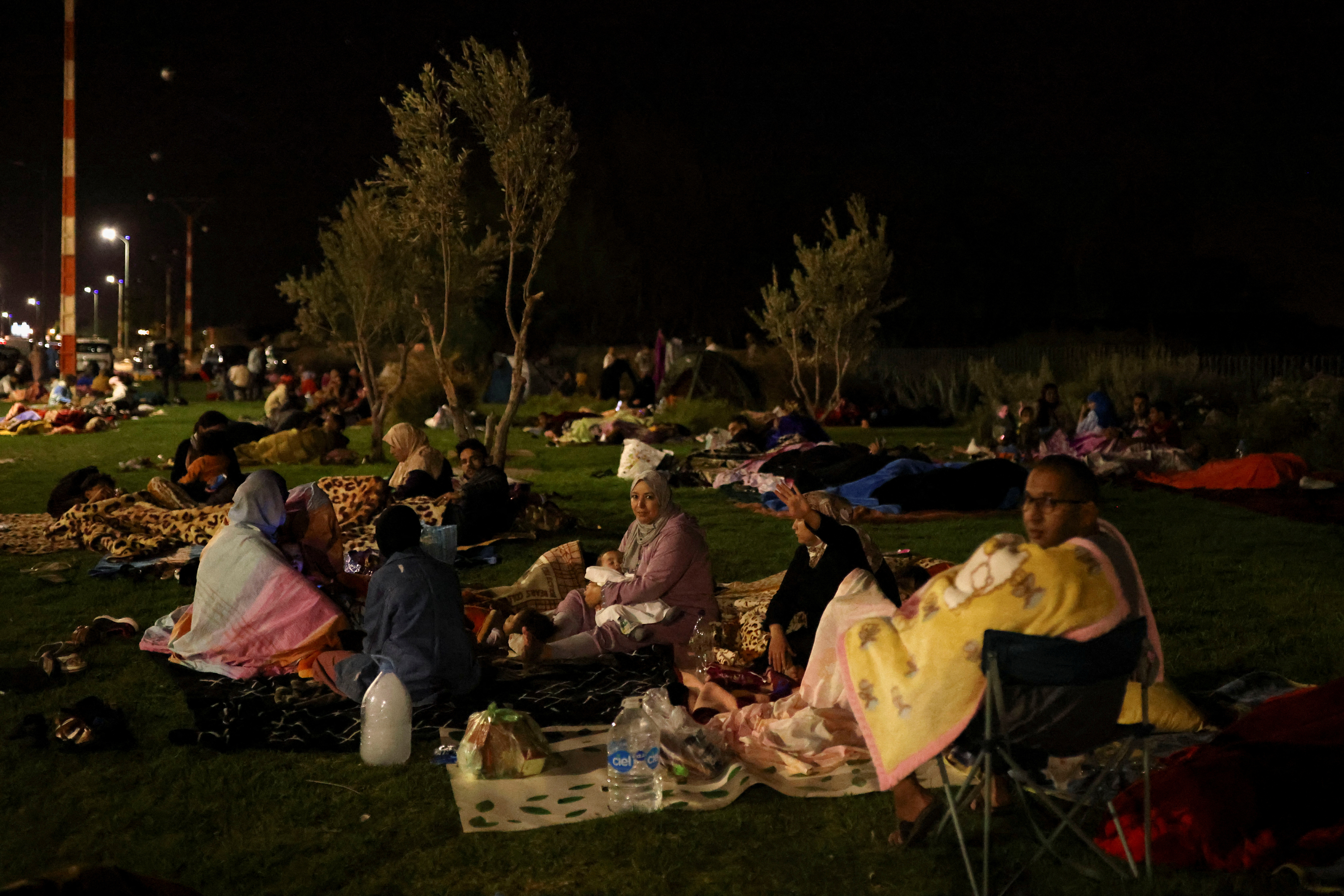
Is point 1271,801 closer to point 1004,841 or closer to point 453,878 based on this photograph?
point 1004,841

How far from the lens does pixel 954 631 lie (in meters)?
3.65

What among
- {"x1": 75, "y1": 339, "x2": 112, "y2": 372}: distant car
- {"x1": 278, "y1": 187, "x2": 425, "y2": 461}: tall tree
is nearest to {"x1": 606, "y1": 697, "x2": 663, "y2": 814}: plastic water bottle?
{"x1": 278, "y1": 187, "x2": 425, "y2": 461}: tall tree

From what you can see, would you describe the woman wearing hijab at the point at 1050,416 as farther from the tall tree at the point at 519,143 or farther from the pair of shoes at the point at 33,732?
the pair of shoes at the point at 33,732

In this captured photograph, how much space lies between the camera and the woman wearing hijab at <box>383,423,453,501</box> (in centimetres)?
1066

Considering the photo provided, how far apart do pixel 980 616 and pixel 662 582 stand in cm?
317

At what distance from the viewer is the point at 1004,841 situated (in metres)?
4.20

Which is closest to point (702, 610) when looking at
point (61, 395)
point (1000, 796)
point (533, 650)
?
point (533, 650)

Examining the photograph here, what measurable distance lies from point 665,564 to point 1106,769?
3142mm

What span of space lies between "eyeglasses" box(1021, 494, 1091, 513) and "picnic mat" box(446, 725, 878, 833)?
1470 millimetres

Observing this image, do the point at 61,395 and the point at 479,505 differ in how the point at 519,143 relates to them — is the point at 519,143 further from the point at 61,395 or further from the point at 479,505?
the point at 61,395

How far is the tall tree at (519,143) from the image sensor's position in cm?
1300

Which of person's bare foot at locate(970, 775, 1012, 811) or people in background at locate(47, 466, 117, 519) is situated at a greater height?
people in background at locate(47, 466, 117, 519)

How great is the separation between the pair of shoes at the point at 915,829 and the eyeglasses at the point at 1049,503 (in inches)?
41.1

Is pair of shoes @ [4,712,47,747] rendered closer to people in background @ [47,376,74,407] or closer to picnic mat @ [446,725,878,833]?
picnic mat @ [446,725,878,833]
